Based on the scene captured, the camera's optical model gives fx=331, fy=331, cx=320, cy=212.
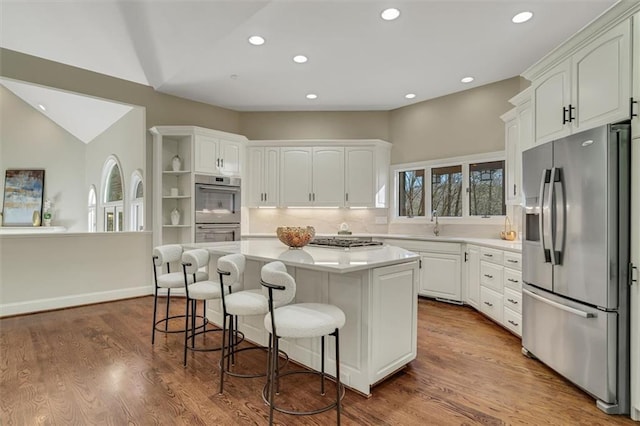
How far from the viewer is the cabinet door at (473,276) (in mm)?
3996

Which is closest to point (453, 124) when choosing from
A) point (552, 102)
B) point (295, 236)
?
point (552, 102)

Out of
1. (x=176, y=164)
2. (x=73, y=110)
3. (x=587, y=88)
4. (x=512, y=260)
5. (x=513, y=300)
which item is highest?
(x=73, y=110)

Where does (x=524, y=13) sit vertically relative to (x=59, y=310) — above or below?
above

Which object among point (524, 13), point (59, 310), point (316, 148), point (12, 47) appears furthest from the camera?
point (316, 148)

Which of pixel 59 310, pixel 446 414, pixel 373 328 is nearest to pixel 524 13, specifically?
pixel 373 328

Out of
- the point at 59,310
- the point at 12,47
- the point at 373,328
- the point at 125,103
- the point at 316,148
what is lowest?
the point at 59,310

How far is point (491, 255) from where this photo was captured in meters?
3.71

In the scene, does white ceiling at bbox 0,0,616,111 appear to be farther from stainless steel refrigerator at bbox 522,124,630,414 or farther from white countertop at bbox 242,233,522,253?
white countertop at bbox 242,233,522,253

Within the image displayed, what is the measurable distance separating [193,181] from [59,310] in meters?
2.33

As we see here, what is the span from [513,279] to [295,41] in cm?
336

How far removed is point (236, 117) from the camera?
6.02 m

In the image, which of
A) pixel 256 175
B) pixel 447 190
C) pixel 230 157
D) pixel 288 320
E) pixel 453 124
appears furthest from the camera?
pixel 256 175

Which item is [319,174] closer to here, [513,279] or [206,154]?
[206,154]

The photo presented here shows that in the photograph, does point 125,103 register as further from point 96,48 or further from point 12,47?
point 12,47
